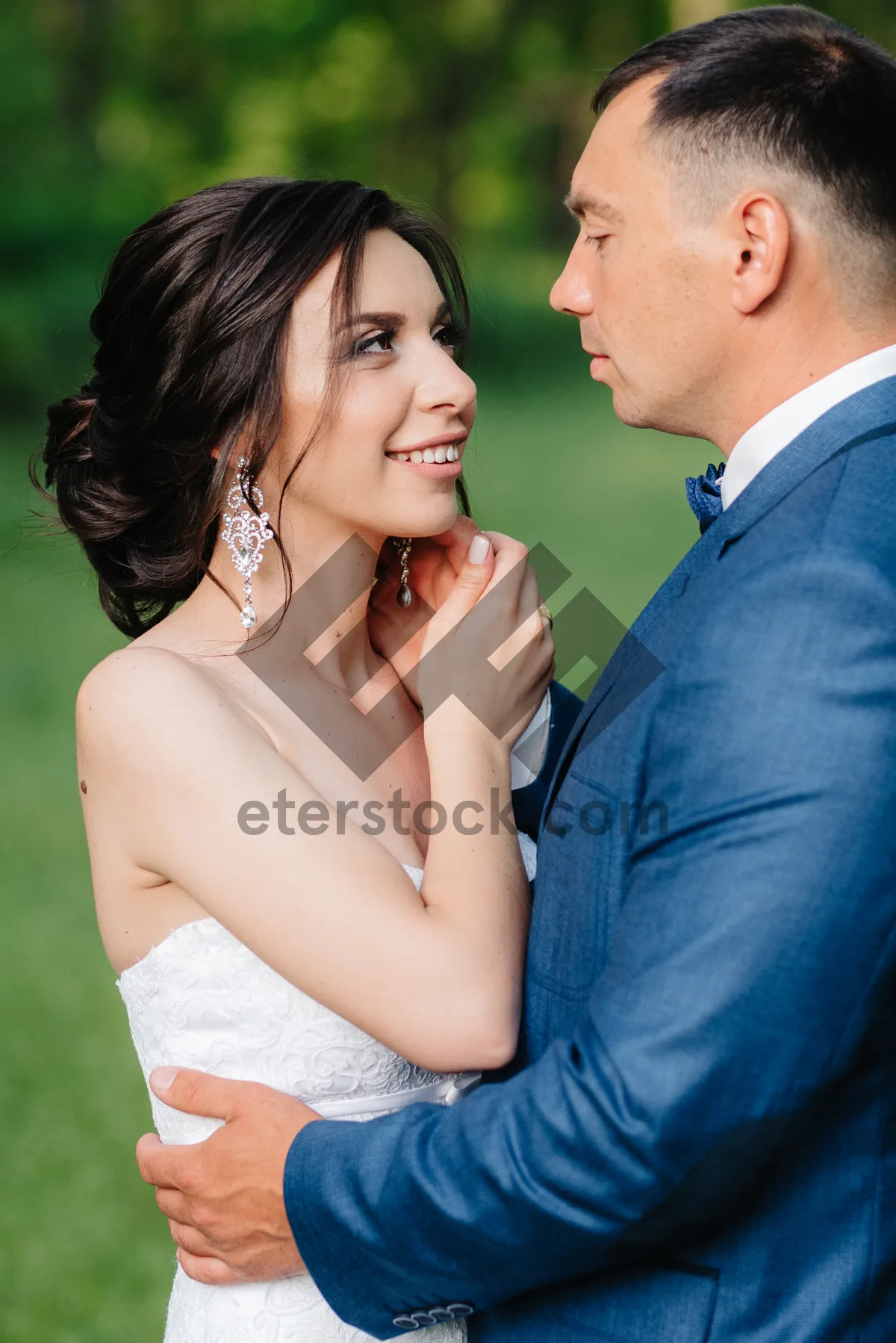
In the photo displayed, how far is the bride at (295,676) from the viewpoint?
1.55 meters

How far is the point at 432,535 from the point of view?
6.54 ft

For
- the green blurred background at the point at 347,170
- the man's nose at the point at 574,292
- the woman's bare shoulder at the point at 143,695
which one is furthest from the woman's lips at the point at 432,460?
the green blurred background at the point at 347,170

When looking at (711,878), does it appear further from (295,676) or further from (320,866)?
(295,676)

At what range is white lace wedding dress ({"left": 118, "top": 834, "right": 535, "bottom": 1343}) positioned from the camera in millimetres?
1625

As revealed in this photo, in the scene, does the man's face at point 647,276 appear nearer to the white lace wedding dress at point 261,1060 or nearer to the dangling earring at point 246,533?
the dangling earring at point 246,533

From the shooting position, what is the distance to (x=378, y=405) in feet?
5.96

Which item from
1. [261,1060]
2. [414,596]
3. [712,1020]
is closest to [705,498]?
[414,596]

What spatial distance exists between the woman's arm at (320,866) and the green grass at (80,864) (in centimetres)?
73

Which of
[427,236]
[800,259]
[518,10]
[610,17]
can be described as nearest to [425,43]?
[518,10]

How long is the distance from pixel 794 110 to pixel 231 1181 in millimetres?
1223

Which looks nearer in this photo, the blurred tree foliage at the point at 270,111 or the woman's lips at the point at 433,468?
the woman's lips at the point at 433,468

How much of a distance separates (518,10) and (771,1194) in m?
11.3

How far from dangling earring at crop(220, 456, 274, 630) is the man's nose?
0.50m

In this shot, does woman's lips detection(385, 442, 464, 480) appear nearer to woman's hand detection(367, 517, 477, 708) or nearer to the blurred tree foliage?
woman's hand detection(367, 517, 477, 708)
